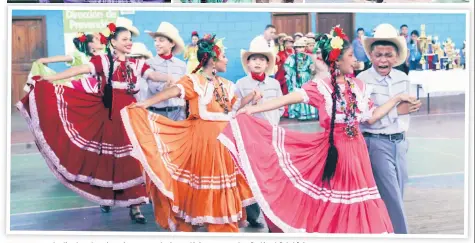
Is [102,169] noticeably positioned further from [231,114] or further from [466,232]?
[466,232]

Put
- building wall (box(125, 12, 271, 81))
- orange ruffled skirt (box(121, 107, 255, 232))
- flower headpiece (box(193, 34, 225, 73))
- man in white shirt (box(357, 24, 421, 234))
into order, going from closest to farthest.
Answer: man in white shirt (box(357, 24, 421, 234)), orange ruffled skirt (box(121, 107, 255, 232)), flower headpiece (box(193, 34, 225, 73)), building wall (box(125, 12, 271, 81))

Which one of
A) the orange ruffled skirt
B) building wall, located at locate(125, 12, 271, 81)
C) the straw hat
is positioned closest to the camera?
the orange ruffled skirt

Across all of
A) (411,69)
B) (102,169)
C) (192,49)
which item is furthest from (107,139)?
(411,69)

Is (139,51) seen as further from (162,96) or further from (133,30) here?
(162,96)

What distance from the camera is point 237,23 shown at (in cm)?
734

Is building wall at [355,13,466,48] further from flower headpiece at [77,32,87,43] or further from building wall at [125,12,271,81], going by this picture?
flower headpiece at [77,32,87,43]

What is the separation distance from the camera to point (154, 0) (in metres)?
7.76

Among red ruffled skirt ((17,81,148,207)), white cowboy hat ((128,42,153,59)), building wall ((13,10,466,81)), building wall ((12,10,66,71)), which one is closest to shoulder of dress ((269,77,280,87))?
building wall ((13,10,466,81))

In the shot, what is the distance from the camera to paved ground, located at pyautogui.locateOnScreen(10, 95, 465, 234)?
743cm

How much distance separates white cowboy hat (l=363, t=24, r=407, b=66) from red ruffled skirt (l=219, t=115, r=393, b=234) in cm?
71

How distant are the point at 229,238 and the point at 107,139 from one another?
51.9 inches

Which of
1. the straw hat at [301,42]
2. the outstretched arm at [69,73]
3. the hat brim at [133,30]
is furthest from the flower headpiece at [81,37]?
the straw hat at [301,42]

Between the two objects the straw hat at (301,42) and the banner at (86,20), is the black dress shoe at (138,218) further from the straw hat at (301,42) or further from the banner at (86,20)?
the straw hat at (301,42)

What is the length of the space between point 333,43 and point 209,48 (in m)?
0.96
